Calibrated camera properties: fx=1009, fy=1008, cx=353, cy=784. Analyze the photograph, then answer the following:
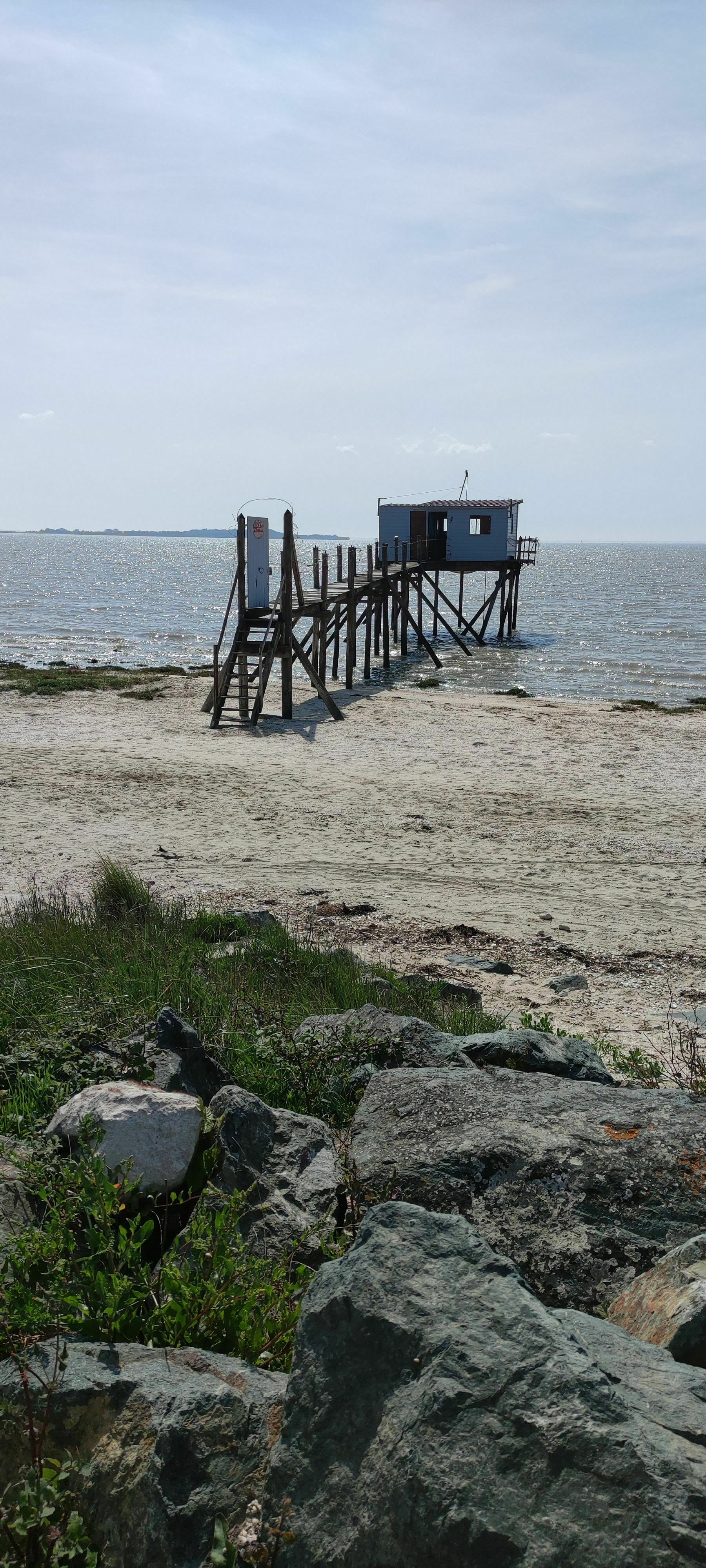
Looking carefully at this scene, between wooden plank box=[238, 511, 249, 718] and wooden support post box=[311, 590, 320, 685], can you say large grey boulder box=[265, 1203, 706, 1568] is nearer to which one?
wooden plank box=[238, 511, 249, 718]

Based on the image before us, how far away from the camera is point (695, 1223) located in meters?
2.97

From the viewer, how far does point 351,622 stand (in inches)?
1092

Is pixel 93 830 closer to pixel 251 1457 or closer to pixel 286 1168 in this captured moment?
pixel 286 1168

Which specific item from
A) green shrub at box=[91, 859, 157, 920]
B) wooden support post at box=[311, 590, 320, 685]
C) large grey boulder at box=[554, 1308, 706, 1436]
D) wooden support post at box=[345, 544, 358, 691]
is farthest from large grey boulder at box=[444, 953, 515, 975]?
wooden support post at box=[345, 544, 358, 691]

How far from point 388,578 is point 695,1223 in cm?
3079

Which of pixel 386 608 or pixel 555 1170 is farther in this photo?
pixel 386 608

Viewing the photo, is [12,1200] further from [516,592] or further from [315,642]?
[516,592]

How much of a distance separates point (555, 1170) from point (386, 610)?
102 feet

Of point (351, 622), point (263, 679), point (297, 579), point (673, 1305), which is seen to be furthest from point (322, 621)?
point (673, 1305)

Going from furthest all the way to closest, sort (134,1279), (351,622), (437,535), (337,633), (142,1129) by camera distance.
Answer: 1. (437,535)
2. (337,633)
3. (351,622)
4. (142,1129)
5. (134,1279)

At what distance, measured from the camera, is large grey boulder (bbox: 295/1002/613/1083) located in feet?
15.2

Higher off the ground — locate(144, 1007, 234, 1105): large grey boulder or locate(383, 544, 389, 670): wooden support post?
locate(383, 544, 389, 670): wooden support post

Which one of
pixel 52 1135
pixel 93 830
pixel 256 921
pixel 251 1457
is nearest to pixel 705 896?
pixel 256 921

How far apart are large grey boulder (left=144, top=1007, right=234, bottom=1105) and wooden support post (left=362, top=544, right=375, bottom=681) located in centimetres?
2578
